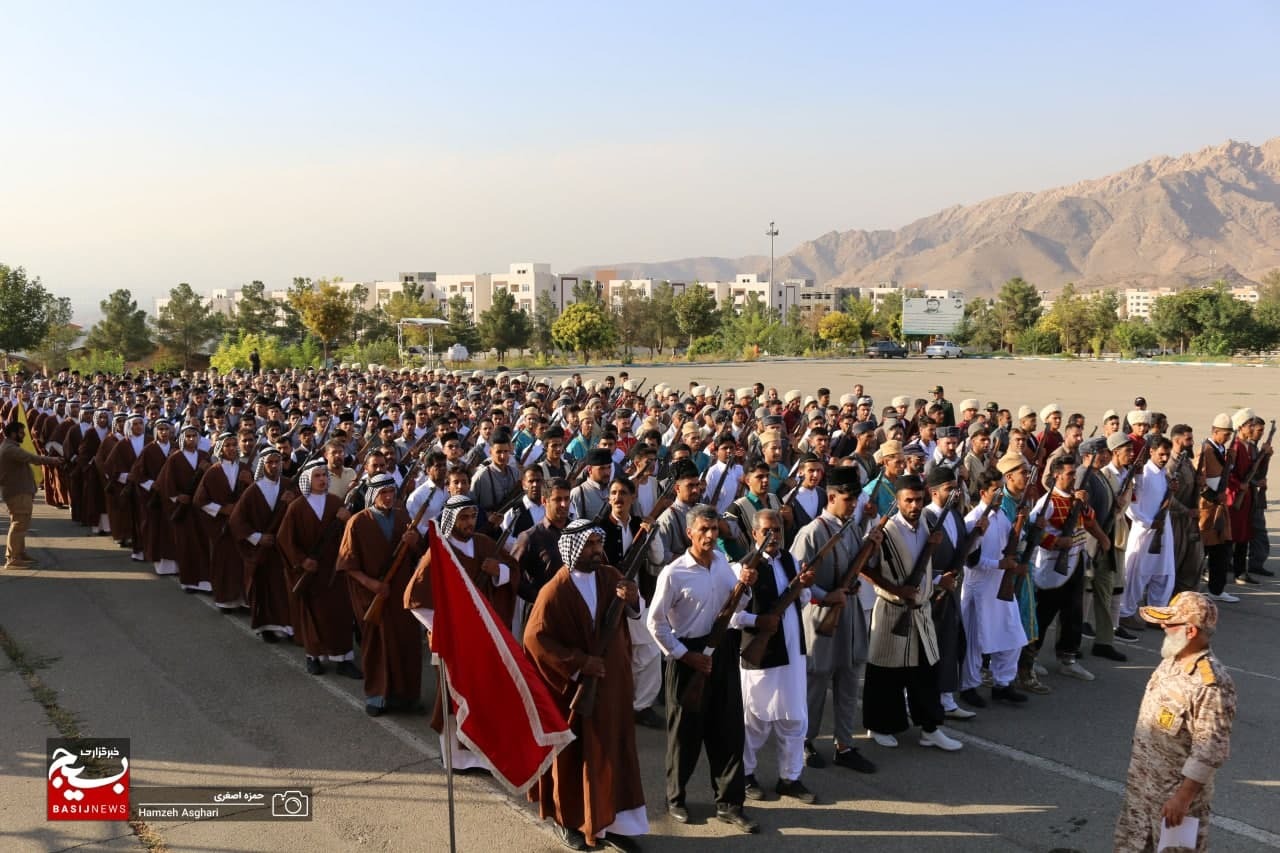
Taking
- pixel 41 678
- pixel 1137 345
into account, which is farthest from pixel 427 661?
pixel 1137 345

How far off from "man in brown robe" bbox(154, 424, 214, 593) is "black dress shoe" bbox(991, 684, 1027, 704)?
7.56 meters

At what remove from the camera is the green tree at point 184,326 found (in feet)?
184

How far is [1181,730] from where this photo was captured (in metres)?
3.75

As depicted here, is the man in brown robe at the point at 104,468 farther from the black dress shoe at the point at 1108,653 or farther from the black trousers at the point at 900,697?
the black dress shoe at the point at 1108,653

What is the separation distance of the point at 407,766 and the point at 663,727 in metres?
1.73

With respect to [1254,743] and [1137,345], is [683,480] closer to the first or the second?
[1254,743]

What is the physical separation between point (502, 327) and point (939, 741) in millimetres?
54833

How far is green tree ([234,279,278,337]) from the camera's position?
64062 mm

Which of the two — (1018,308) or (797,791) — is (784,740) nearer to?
(797,791)

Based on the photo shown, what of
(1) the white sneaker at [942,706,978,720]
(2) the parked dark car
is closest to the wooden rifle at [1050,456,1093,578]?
(1) the white sneaker at [942,706,978,720]

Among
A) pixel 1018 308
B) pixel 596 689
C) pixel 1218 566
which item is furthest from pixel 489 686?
pixel 1018 308

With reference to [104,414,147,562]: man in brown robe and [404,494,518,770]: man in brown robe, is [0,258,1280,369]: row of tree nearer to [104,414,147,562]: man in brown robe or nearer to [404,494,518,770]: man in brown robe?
[104,414,147,562]: man in brown robe

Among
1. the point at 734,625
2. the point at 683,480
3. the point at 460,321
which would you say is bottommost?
the point at 734,625

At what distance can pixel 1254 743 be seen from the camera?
6.04m
